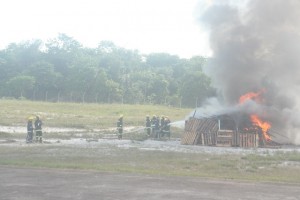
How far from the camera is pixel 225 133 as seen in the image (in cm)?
2373

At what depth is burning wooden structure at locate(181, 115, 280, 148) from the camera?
23.5m

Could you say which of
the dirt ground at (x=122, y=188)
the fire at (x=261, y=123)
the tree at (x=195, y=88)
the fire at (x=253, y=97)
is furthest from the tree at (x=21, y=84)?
the dirt ground at (x=122, y=188)

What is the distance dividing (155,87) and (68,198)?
71179mm

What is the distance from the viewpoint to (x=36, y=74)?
75.8 meters

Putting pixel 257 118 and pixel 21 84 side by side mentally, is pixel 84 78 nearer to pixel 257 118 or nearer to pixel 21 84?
pixel 21 84

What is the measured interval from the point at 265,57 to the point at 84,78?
50.6 meters

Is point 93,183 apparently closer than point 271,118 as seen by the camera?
Yes

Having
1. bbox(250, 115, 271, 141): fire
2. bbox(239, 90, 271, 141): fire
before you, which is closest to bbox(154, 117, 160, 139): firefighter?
bbox(239, 90, 271, 141): fire

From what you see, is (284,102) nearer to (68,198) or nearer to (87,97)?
(68,198)

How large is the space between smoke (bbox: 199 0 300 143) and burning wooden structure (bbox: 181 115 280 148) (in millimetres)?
1439

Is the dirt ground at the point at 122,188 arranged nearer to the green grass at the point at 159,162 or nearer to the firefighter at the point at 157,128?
the green grass at the point at 159,162

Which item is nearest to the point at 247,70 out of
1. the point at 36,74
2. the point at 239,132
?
the point at 239,132

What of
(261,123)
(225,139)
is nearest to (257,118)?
(261,123)

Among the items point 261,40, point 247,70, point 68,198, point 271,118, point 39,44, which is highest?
point 39,44
